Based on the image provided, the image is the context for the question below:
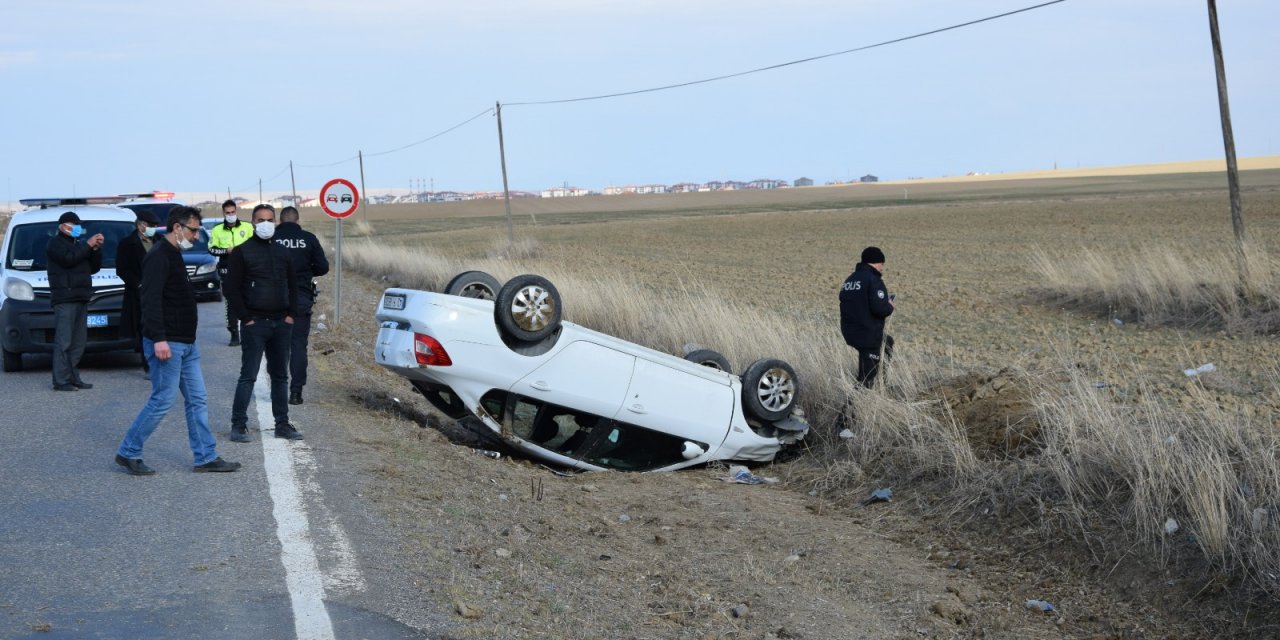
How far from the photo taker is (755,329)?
12.6 meters

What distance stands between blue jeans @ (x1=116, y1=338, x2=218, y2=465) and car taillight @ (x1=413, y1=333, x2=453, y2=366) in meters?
1.49

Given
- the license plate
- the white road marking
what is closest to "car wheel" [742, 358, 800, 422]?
the license plate

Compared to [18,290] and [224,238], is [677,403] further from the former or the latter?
[224,238]

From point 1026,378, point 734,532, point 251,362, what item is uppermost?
point 251,362

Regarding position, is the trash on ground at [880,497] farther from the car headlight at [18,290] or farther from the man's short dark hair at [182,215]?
the car headlight at [18,290]

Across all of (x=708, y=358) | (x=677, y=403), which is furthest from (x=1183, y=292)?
(x=677, y=403)

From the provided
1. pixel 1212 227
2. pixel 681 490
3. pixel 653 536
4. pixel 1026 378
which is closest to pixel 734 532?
pixel 653 536

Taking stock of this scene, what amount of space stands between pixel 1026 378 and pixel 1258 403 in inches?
92.5

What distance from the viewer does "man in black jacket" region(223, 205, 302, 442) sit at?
353 inches

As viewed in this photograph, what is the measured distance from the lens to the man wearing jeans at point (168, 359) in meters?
7.56

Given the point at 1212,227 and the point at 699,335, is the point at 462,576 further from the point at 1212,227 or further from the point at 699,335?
the point at 1212,227

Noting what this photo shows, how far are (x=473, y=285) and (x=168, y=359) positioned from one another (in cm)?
286

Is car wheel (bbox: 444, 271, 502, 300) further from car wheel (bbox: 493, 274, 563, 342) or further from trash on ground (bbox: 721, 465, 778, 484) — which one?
trash on ground (bbox: 721, 465, 778, 484)

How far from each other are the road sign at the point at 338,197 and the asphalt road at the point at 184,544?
27.4ft
